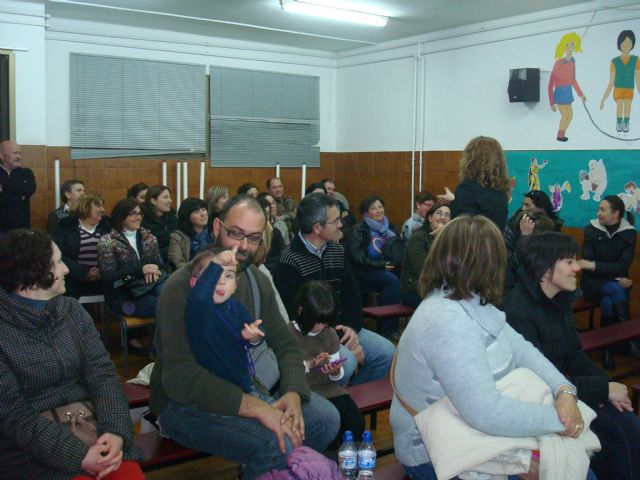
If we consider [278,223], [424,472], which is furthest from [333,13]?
[424,472]

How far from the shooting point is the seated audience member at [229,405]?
2.39 meters

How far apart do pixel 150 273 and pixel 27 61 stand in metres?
3.45

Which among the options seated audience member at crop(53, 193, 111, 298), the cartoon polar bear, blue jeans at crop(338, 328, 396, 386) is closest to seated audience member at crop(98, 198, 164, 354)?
seated audience member at crop(53, 193, 111, 298)

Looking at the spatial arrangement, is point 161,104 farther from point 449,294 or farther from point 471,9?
point 449,294

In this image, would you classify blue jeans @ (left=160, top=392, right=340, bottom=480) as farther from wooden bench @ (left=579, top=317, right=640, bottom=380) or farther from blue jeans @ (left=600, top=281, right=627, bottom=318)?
blue jeans @ (left=600, top=281, right=627, bottom=318)

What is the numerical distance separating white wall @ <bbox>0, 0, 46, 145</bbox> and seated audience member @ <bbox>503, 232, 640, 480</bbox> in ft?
19.6

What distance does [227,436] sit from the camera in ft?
7.88

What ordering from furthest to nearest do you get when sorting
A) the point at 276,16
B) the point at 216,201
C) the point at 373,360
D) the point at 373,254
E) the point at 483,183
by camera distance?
the point at 276,16, the point at 373,254, the point at 216,201, the point at 483,183, the point at 373,360

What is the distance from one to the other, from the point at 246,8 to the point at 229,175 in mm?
2526

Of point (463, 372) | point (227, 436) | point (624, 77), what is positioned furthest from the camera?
point (624, 77)

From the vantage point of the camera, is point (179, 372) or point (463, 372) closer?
point (463, 372)

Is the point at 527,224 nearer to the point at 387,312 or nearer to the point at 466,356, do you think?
the point at 387,312

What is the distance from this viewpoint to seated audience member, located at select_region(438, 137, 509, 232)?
13.3 ft

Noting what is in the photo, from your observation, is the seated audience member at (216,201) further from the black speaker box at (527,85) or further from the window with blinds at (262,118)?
the black speaker box at (527,85)
